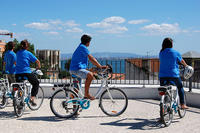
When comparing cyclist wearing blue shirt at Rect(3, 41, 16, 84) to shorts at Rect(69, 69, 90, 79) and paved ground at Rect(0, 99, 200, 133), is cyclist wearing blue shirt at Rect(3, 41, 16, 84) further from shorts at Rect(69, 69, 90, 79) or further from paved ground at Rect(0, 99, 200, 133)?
shorts at Rect(69, 69, 90, 79)

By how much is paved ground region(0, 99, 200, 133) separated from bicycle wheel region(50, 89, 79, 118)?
7.5 inches

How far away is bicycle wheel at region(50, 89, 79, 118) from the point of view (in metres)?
6.88

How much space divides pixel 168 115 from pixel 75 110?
7.06 ft

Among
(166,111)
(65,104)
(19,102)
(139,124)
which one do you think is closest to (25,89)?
(19,102)

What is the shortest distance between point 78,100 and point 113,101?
2.77ft

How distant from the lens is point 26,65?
7.33 metres

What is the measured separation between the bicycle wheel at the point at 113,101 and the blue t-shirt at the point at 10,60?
278cm

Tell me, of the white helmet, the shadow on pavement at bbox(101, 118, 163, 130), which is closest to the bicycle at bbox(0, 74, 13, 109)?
the shadow on pavement at bbox(101, 118, 163, 130)

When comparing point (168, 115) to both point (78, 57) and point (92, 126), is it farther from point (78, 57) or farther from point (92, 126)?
point (78, 57)

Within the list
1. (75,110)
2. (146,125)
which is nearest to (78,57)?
(75,110)

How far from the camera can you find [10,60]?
8133 mm

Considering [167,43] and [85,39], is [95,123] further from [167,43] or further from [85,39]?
[167,43]

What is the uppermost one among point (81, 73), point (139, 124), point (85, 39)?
point (85, 39)

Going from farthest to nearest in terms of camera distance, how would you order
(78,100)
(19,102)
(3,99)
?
(3,99) < (19,102) < (78,100)
